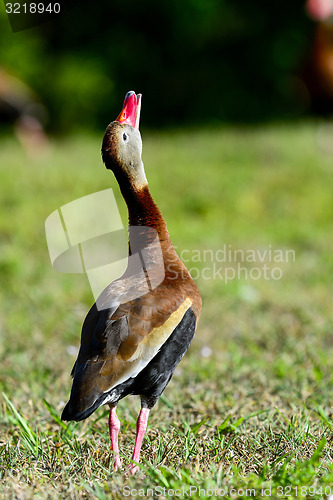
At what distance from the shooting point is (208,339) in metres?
3.29

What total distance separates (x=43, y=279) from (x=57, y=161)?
10.3 feet

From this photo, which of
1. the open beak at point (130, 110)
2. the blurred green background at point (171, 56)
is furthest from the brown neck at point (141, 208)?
the blurred green background at point (171, 56)

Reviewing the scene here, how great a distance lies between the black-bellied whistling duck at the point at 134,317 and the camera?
1561 mm

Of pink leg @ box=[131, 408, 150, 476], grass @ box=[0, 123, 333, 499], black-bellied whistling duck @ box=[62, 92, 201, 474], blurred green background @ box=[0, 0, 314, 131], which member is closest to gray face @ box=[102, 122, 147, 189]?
black-bellied whistling duck @ box=[62, 92, 201, 474]

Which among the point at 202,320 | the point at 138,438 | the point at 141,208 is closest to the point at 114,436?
the point at 138,438

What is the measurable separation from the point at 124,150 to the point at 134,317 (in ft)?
1.45

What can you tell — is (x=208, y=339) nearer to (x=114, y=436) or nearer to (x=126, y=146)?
(x=114, y=436)

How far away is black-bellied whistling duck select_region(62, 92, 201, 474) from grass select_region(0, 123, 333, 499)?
0.23 meters

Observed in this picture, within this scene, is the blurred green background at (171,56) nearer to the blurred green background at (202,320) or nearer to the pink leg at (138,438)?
the blurred green background at (202,320)

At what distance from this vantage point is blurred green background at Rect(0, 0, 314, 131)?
45.6 ft

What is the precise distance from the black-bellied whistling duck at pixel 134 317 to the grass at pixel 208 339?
0.75 ft

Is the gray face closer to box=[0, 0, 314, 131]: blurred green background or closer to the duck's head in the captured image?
the duck's head

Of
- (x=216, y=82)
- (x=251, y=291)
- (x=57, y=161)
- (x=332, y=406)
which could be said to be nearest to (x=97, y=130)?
(x=216, y=82)

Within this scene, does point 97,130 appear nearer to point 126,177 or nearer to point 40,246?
point 40,246
